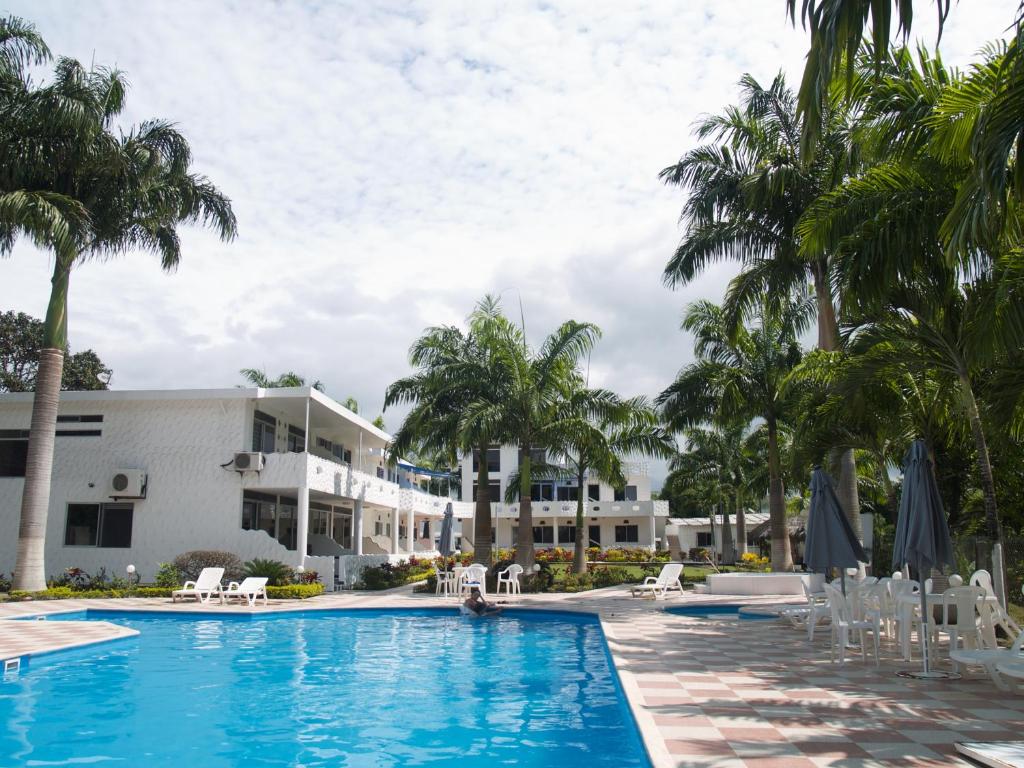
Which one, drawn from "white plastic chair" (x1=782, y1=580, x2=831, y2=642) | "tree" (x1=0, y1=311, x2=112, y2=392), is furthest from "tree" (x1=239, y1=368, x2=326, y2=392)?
"white plastic chair" (x1=782, y1=580, x2=831, y2=642)

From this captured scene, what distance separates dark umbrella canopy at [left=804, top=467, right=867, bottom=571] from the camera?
11.0 meters

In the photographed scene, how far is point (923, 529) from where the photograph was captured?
28.3 ft

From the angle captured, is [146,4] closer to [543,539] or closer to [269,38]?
[269,38]

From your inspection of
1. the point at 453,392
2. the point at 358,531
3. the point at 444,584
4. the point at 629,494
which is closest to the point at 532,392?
the point at 453,392

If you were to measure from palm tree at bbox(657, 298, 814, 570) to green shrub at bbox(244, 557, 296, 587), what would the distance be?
12.0 metres

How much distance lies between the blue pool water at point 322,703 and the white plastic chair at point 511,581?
6310mm

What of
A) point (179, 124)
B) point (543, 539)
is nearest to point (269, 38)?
point (179, 124)

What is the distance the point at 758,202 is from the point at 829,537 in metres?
8.13

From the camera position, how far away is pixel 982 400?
13.4 meters

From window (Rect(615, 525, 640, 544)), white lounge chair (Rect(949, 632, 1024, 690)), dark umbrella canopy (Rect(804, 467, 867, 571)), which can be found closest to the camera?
white lounge chair (Rect(949, 632, 1024, 690))

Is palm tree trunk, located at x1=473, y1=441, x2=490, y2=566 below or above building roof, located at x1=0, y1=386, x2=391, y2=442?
below

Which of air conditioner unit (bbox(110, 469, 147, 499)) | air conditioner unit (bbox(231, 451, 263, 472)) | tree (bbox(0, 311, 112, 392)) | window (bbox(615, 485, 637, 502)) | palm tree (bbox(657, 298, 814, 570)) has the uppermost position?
tree (bbox(0, 311, 112, 392))

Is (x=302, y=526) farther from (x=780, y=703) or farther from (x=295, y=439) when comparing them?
(x=780, y=703)

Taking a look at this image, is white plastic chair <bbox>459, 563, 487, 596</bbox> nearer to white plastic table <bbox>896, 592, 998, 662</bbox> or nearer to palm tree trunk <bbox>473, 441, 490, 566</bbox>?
palm tree trunk <bbox>473, 441, 490, 566</bbox>
